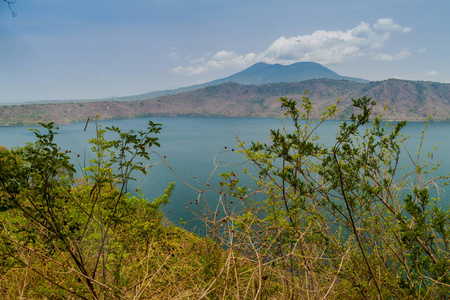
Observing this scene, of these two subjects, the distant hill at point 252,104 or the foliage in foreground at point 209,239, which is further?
the distant hill at point 252,104

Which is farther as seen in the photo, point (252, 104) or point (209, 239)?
point (252, 104)

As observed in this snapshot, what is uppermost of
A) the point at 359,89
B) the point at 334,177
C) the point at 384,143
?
the point at 359,89

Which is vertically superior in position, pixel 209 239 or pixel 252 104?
pixel 252 104

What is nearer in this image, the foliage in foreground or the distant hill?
the foliage in foreground

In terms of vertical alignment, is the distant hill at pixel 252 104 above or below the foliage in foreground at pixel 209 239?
above

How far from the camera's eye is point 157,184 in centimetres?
2441

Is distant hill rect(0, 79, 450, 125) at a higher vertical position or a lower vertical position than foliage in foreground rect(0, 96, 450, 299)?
higher

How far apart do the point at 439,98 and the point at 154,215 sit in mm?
134753

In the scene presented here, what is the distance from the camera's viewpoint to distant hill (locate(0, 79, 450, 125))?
3430 inches

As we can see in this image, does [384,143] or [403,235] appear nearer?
[403,235]

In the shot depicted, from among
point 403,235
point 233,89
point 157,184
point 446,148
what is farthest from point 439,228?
point 233,89

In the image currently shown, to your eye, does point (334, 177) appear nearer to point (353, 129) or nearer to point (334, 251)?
point (353, 129)

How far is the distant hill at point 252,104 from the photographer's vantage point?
8712cm

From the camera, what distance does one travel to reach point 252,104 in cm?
14675
